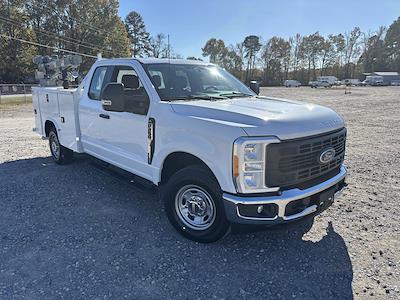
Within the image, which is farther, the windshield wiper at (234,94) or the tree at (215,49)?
the tree at (215,49)

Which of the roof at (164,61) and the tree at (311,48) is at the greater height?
the tree at (311,48)

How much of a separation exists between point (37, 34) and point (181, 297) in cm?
5585

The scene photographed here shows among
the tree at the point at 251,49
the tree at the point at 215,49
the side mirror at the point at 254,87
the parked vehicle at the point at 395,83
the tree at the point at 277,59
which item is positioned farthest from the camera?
the tree at the point at 251,49

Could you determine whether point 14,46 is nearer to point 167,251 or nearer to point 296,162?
point 167,251

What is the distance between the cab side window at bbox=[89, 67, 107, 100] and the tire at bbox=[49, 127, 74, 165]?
1800 millimetres

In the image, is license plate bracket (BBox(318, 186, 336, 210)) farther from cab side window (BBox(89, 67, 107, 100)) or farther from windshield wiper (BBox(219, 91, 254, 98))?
cab side window (BBox(89, 67, 107, 100))

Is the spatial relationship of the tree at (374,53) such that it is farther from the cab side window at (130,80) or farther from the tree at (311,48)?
the cab side window at (130,80)

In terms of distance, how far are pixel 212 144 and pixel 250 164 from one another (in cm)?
43

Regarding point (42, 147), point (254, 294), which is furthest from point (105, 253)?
point (42, 147)

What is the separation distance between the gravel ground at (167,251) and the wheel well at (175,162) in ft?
2.19

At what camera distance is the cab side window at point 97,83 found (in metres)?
5.05

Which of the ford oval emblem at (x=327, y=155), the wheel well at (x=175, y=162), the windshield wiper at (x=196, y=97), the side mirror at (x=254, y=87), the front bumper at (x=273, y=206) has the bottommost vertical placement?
the front bumper at (x=273, y=206)

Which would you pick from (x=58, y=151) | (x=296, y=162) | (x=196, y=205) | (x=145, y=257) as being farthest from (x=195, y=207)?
(x=58, y=151)

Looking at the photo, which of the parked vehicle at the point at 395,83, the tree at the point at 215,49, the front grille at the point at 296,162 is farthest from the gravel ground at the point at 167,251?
the tree at the point at 215,49
